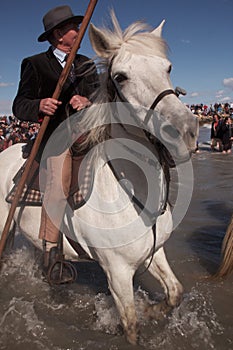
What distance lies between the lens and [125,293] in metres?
3.13

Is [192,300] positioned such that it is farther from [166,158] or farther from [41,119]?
[41,119]

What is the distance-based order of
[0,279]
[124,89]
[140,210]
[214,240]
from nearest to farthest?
1. [124,89]
2. [140,210]
3. [0,279]
4. [214,240]

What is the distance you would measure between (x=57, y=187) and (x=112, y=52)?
135 centimetres

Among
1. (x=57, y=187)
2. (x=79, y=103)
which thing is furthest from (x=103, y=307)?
(x=79, y=103)

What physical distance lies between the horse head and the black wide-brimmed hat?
626mm

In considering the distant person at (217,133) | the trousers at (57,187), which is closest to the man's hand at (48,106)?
the trousers at (57,187)

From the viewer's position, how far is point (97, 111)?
300cm

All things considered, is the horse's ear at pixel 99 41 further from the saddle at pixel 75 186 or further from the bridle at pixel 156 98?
the saddle at pixel 75 186

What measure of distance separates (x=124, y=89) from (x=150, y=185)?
0.89 m

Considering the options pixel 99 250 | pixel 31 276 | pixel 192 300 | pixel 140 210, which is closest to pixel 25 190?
pixel 99 250

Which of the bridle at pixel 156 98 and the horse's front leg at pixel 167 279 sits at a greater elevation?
the bridle at pixel 156 98

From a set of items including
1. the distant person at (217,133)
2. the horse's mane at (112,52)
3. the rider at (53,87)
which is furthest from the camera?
the distant person at (217,133)

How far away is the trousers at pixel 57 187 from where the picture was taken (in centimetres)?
331

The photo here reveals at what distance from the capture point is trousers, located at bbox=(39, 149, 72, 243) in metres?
3.31
